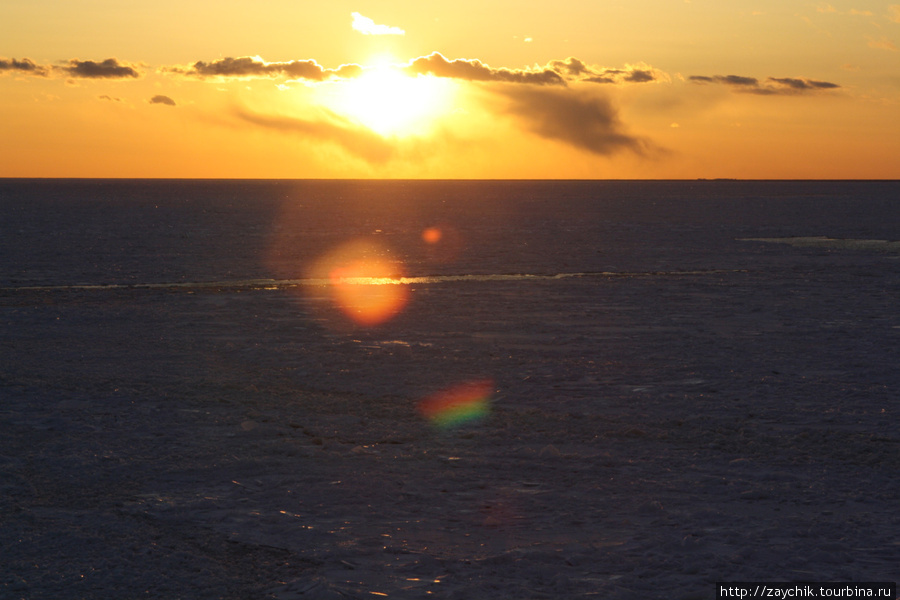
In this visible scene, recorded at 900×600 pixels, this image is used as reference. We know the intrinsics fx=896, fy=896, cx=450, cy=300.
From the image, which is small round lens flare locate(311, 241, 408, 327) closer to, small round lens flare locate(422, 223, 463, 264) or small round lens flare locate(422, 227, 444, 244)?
small round lens flare locate(422, 223, 463, 264)

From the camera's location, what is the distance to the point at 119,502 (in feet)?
22.9

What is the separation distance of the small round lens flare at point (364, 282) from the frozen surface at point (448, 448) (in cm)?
72

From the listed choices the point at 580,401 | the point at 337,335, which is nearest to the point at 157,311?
the point at 337,335

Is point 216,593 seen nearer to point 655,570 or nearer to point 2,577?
point 2,577

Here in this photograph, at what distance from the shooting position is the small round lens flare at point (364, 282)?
17562mm

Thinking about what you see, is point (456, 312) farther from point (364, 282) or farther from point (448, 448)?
point (448, 448)

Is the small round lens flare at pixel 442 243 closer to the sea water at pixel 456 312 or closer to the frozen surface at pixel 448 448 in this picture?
the sea water at pixel 456 312

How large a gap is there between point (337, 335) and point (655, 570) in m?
9.60

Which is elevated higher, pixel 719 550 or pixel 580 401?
pixel 580 401

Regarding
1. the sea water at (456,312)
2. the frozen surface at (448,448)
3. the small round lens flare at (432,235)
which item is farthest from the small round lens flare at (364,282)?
the small round lens flare at (432,235)

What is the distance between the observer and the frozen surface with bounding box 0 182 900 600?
5824 mm

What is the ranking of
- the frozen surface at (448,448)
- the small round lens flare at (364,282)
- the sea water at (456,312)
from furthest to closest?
the small round lens flare at (364,282), the sea water at (456,312), the frozen surface at (448,448)

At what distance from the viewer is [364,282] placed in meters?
23.0

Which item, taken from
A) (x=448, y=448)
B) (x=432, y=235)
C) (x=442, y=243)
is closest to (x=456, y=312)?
(x=448, y=448)
